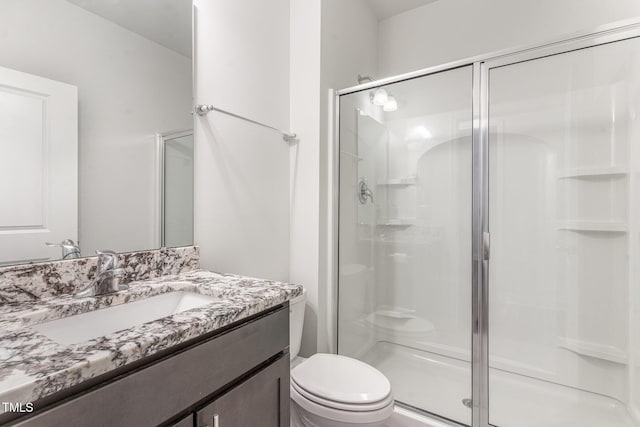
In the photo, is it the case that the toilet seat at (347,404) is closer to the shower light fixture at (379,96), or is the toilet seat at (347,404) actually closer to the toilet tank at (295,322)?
the toilet tank at (295,322)

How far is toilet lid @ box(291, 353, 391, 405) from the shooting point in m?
1.20

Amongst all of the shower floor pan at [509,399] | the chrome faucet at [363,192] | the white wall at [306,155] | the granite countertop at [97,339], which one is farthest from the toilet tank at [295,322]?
the chrome faucet at [363,192]

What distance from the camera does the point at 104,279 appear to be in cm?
93

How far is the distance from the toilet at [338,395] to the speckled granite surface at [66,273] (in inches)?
28.3

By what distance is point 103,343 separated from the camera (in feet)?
1.88

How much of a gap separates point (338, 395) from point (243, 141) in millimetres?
1211

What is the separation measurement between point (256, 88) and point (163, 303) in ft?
3.77

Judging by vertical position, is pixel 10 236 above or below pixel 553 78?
below

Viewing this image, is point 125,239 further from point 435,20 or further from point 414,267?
point 435,20

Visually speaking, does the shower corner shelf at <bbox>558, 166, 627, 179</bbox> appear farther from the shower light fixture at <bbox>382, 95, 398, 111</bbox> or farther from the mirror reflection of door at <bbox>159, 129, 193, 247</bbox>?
the mirror reflection of door at <bbox>159, 129, 193, 247</bbox>

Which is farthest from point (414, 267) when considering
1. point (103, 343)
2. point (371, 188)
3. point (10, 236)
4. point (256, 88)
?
point (10, 236)

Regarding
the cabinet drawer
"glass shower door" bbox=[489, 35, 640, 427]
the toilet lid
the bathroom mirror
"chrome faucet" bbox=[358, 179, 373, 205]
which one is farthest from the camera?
"chrome faucet" bbox=[358, 179, 373, 205]

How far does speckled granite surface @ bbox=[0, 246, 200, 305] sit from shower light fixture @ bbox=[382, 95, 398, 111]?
1.43 meters

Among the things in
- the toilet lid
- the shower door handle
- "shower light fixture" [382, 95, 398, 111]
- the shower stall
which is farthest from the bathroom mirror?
the shower door handle
